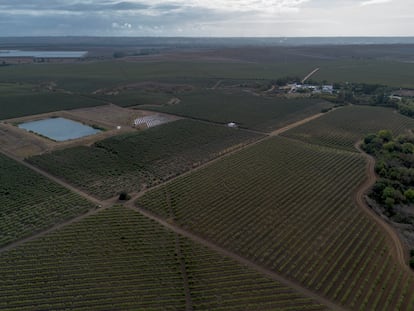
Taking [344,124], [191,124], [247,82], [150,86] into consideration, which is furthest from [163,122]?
[247,82]

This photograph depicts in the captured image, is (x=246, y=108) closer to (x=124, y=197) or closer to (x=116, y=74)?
(x=124, y=197)

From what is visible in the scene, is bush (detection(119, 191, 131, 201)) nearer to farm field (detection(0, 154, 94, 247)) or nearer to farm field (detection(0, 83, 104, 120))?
farm field (detection(0, 154, 94, 247))

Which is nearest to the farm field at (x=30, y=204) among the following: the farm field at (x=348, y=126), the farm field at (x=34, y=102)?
the farm field at (x=34, y=102)

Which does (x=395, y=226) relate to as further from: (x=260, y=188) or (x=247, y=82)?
(x=247, y=82)

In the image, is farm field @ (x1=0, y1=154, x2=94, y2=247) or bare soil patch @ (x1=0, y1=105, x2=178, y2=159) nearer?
farm field @ (x1=0, y1=154, x2=94, y2=247)

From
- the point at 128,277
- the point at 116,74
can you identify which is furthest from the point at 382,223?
the point at 116,74

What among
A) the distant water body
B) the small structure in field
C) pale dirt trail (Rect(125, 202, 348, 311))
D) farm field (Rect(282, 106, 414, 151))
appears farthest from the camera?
the small structure in field

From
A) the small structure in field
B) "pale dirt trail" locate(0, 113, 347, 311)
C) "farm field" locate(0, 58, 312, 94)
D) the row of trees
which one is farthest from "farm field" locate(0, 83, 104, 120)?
the row of trees
